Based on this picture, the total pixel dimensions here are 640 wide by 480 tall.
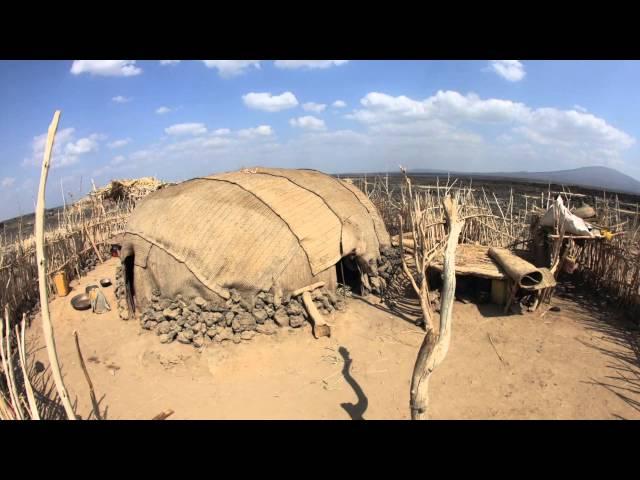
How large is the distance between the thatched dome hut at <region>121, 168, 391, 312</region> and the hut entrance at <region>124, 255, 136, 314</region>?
3 cm

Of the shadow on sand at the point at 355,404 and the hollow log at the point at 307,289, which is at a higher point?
the hollow log at the point at 307,289

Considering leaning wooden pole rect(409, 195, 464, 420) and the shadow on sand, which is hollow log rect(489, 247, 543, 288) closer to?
the shadow on sand

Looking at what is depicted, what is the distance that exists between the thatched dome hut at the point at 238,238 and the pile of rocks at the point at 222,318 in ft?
0.56

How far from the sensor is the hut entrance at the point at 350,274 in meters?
8.09

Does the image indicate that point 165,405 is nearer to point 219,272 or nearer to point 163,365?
point 163,365

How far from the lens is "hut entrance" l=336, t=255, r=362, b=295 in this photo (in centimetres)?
809

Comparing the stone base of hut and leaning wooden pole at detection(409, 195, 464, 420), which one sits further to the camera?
the stone base of hut

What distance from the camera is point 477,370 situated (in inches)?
217

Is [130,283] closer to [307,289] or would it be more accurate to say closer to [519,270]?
[307,289]

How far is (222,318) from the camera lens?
6406 millimetres

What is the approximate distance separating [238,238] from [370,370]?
120 inches

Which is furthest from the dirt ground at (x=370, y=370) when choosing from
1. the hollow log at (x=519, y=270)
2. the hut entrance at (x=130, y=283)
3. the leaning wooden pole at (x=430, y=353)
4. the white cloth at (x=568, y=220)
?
the leaning wooden pole at (x=430, y=353)

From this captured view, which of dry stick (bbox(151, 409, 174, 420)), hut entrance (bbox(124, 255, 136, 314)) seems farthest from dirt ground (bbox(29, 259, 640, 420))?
hut entrance (bbox(124, 255, 136, 314))

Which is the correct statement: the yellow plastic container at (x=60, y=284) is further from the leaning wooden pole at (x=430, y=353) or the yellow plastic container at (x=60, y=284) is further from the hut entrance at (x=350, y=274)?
the leaning wooden pole at (x=430, y=353)
